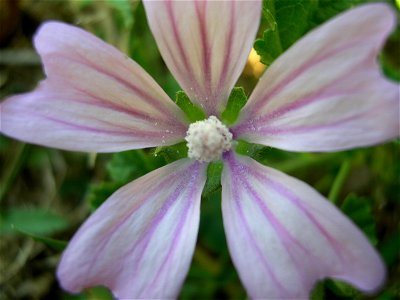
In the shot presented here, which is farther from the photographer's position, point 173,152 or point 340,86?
point 173,152

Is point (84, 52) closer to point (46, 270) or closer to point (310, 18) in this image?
point (310, 18)

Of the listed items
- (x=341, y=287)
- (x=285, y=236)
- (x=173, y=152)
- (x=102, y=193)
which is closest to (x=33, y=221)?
(x=102, y=193)

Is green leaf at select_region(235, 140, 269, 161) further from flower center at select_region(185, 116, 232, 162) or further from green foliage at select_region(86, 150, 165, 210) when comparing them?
green foliage at select_region(86, 150, 165, 210)

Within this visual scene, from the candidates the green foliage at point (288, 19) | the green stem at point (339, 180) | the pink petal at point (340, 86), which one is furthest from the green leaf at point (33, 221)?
the pink petal at point (340, 86)

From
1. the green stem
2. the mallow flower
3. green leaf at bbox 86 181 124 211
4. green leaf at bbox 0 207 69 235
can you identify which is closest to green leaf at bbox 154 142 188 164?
the mallow flower

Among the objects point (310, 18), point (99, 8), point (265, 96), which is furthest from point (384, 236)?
point (99, 8)

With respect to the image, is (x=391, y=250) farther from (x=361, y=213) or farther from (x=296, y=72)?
(x=296, y=72)
